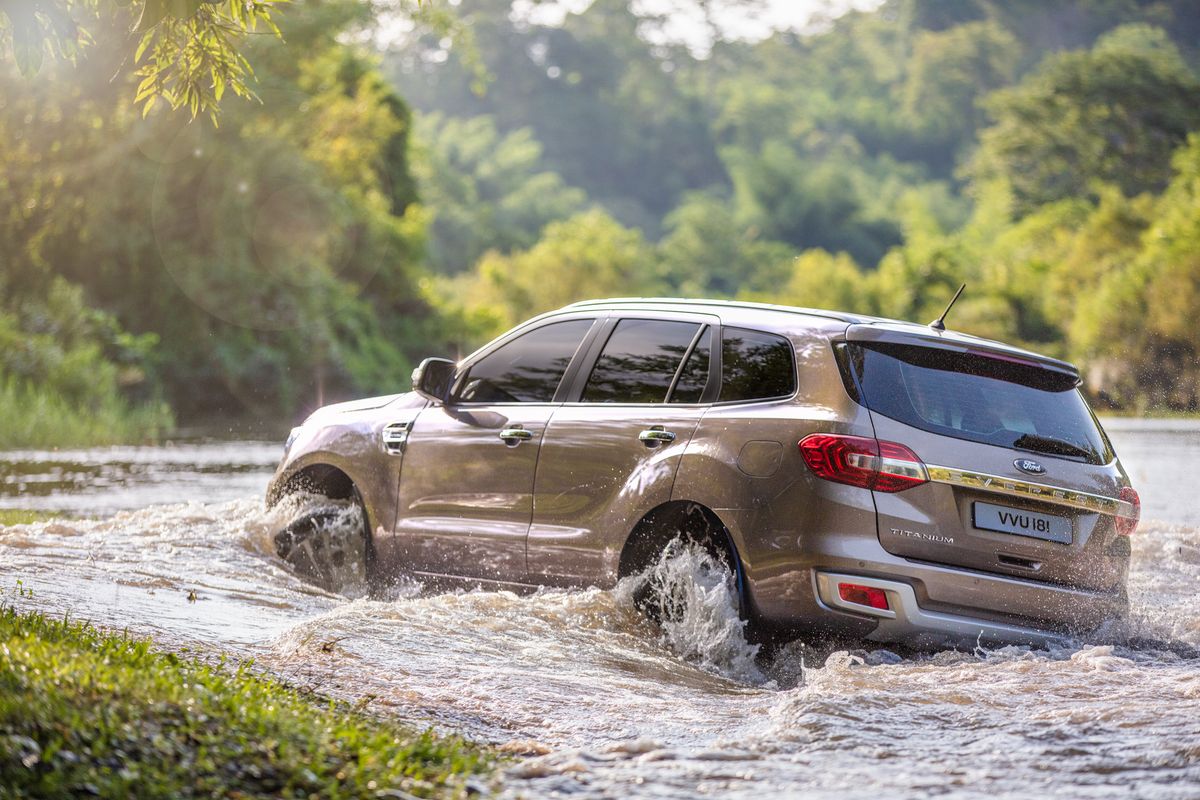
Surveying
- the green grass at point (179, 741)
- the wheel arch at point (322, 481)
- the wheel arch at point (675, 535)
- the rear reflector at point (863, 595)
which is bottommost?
the green grass at point (179, 741)

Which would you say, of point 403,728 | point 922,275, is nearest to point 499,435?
point 403,728

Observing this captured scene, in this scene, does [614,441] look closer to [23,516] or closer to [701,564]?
[701,564]

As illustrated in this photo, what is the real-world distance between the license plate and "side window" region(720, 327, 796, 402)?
0.92 m

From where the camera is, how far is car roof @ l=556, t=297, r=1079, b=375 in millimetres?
6957

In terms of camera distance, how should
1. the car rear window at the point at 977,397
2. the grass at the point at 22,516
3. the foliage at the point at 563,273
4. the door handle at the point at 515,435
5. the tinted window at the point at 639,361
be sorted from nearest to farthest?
the car rear window at the point at 977,397, the tinted window at the point at 639,361, the door handle at the point at 515,435, the grass at the point at 22,516, the foliage at the point at 563,273

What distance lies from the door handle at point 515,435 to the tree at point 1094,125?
71.4m

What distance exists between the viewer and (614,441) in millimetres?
7484

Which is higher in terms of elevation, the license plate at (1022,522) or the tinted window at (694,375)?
the tinted window at (694,375)

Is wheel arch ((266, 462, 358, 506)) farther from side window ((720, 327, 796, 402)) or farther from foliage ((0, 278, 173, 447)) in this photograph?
foliage ((0, 278, 173, 447))

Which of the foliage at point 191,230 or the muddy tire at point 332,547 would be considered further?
the foliage at point 191,230

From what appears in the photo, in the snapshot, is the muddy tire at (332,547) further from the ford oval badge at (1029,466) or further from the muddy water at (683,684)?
the ford oval badge at (1029,466)

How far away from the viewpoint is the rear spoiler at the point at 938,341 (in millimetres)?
6930

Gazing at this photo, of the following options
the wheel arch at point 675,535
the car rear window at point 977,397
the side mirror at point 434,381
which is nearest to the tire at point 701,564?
the wheel arch at point 675,535

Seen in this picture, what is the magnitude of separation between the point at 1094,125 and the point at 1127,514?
76236mm
